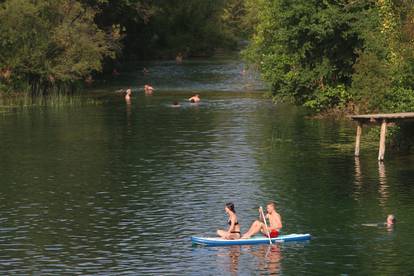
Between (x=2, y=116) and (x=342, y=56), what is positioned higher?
A: (x=342, y=56)

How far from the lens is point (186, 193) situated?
45.9 meters

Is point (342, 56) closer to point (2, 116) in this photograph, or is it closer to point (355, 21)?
point (355, 21)

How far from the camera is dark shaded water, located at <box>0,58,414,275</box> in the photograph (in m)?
34.4

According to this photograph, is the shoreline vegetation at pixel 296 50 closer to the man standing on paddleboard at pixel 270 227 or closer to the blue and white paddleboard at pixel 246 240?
the man standing on paddleboard at pixel 270 227

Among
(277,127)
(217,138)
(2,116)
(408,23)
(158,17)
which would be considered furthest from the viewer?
(158,17)

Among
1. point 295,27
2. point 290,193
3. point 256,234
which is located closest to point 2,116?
point 295,27

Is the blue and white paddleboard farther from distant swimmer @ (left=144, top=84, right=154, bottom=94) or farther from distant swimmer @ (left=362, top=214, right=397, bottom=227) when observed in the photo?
distant swimmer @ (left=144, top=84, right=154, bottom=94)

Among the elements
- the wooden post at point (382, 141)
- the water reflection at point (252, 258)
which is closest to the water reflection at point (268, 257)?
the water reflection at point (252, 258)

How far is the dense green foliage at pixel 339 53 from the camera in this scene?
57344 mm

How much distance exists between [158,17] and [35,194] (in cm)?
11618

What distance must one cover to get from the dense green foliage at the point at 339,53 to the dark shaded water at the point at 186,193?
2.53 m

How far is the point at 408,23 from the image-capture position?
55719mm

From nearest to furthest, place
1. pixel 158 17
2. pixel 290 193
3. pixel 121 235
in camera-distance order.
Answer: pixel 121 235
pixel 290 193
pixel 158 17

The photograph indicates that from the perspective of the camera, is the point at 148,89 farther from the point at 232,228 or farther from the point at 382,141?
the point at 232,228
